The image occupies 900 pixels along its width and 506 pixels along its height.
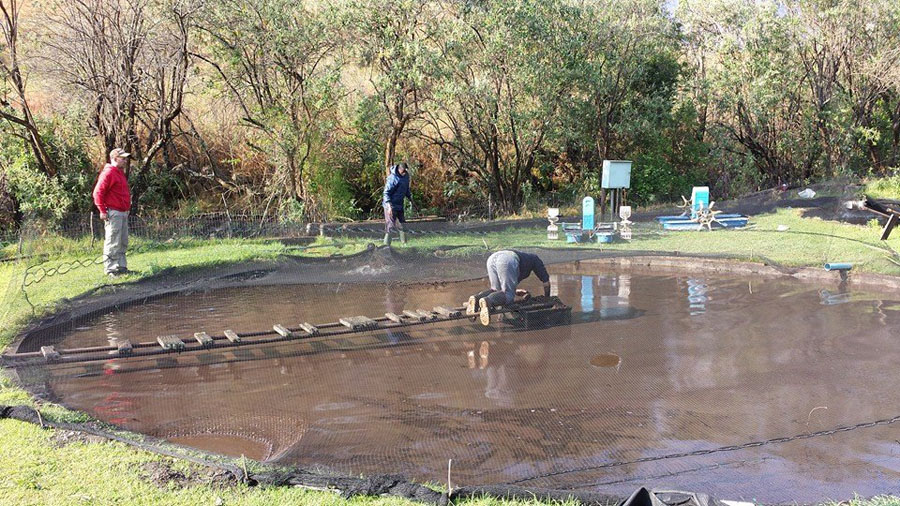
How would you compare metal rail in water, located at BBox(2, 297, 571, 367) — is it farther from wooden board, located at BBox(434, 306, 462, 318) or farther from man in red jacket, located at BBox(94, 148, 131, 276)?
man in red jacket, located at BBox(94, 148, 131, 276)

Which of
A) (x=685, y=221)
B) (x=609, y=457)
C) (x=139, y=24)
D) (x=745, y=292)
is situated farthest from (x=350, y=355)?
(x=685, y=221)

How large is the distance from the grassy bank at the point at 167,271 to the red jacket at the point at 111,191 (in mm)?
979

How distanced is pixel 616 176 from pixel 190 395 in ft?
38.0

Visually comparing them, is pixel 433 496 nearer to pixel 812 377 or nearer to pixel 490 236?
pixel 812 377

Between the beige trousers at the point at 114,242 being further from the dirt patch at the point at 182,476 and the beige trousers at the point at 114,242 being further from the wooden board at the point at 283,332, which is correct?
the dirt patch at the point at 182,476

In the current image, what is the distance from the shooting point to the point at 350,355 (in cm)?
746

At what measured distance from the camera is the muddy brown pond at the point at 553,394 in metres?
4.82

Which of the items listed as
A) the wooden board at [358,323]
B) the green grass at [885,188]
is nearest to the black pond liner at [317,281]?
the wooden board at [358,323]

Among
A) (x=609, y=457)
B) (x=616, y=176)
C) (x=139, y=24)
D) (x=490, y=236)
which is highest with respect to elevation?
(x=139, y=24)

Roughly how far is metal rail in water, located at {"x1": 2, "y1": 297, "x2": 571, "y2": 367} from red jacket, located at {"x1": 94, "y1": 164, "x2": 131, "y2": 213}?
144 inches

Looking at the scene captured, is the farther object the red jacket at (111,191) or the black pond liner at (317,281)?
the red jacket at (111,191)

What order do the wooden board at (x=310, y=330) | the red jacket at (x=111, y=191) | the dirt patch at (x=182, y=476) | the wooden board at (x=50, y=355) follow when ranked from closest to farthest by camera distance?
the dirt patch at (x=182, y=476) < the wooden board at (x=50, y=355) < the wooden board at (x=310, y=330) < the red jacket at (x=111, y=191)

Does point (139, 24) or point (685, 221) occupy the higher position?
point (139, 24)

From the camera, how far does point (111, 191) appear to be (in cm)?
1054
